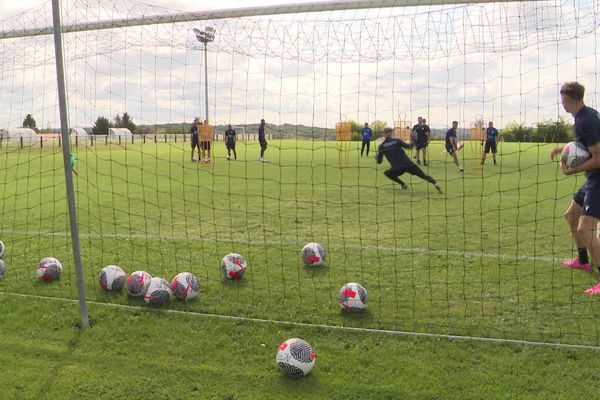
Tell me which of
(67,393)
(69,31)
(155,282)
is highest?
(69,31)

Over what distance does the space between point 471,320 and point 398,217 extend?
514 centimetres

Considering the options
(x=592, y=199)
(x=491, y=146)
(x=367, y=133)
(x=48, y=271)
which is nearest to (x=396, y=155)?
(x=592, y=199)

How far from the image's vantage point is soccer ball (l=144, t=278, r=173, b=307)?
16.7 feet

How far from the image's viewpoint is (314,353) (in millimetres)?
4031

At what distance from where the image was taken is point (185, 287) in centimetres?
519

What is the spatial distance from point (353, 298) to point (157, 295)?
1.90 metres

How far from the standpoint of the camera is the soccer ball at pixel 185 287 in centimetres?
518

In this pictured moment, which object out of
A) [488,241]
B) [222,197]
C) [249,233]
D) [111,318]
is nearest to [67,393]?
[111,318]

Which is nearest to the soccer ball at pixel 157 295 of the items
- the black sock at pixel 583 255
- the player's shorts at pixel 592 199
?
the player's shorts at pixel 592 199

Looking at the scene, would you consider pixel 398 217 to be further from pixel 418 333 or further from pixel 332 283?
pixel 418 333

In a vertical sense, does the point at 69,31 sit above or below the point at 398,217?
above

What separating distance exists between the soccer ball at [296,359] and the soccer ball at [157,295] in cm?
175

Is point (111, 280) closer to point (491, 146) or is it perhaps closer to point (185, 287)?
point (185, 287)

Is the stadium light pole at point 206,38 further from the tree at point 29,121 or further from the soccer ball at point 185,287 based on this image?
the tree at point 29,121
